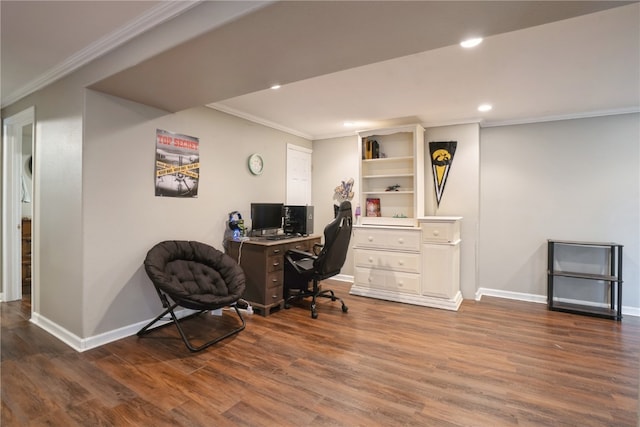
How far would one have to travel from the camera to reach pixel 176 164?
128 inches

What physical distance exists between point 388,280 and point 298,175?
87.0 inches

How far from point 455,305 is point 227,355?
2727 millimetres

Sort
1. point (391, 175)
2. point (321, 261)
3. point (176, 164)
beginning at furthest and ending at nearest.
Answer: point (391, 175), point (321, 261), point (176, 164)

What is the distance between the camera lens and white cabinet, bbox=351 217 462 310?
382 cm

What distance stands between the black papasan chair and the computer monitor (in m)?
0.80

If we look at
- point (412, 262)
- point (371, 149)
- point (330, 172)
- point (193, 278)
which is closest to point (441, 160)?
point (371, 149)

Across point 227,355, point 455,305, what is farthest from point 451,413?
point 455,305

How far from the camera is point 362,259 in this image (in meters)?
4.35

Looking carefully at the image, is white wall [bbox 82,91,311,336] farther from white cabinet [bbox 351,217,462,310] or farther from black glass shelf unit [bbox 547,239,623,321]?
black glass shelf unit [bbox 547,239,623,321]

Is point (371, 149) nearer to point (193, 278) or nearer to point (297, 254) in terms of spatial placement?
point (297, 254)

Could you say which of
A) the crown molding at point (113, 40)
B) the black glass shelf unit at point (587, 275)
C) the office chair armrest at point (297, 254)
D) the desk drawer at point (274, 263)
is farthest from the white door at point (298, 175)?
→ the black glass shelf unit at point (587, 275)

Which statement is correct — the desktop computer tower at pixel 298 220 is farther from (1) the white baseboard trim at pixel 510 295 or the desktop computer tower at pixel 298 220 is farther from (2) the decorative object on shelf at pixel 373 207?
(1) the white baseboard trim at pixel 510 295

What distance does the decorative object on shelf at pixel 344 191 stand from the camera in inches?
199

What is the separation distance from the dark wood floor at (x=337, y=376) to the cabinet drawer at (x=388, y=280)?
724mm
